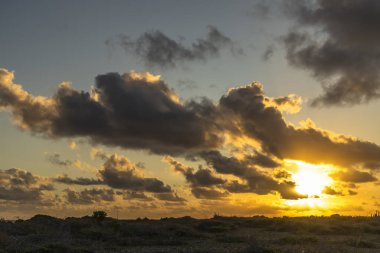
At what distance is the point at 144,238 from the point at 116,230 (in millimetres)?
5649

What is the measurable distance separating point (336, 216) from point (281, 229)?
18.5 meters

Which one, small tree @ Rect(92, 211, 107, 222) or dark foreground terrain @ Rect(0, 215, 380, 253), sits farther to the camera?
small tree @ Rect(92, 211, 107, 222)

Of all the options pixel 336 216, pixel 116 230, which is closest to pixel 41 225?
pixel 116 230

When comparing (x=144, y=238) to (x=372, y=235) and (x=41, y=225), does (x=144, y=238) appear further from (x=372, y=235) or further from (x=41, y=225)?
(x=372, y=235)

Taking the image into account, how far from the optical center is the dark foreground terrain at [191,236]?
4244 cm

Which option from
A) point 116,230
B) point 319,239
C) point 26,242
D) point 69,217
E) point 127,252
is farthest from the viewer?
point 69,217

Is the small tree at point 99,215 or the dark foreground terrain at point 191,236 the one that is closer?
the dark foreground terrain at point 191,236

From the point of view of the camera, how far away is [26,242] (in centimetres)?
4525

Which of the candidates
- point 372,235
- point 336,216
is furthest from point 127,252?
point 336,216

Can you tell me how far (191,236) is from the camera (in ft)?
176

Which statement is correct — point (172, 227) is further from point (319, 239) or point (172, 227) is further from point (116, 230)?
point (319, 239)

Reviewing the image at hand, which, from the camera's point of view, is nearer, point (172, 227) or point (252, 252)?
point (252, 252)

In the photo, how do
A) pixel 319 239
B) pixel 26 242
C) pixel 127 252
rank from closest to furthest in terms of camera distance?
pixel 127 252, pixel 26 242, pixel 319 239

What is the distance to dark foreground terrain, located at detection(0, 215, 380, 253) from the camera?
A: 42.4 m
